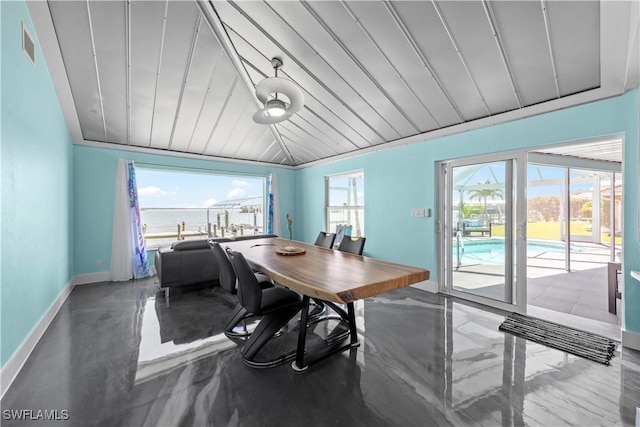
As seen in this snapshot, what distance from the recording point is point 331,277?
170 centimetres

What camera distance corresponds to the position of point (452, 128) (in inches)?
140

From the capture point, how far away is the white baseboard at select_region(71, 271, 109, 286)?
4.20 m

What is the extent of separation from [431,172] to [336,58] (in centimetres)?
216

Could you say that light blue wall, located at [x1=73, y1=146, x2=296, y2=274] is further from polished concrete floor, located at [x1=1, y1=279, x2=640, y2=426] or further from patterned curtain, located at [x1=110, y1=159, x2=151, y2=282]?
polished concrete floor, located at [x1=1, y1=279, x2=640, y2=426]

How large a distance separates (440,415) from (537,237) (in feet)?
29.8

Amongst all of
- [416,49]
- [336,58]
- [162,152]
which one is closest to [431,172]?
[416,49]

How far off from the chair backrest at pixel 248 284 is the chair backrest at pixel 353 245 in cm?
124

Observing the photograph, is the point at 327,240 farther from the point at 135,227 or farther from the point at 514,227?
the point at 135,227

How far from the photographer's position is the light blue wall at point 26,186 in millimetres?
1767

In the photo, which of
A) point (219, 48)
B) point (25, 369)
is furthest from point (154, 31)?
point (25, 369)

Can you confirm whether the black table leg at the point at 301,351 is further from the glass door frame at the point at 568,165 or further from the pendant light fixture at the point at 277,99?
the glass door frame at the point at 568,165

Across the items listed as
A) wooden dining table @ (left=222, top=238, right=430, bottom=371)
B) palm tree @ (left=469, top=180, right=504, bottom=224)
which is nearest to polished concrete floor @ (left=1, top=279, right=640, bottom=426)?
wooden dining table @ (left=222, top=238, right=430, bottom=371)

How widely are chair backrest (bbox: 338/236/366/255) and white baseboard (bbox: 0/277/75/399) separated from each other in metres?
2.81

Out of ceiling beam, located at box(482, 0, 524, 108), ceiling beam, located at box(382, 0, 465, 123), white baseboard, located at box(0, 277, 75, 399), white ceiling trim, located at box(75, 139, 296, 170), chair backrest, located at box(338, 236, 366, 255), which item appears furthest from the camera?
white ceiling trim, located at box(75, 139, 296, 170)
